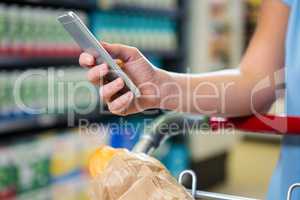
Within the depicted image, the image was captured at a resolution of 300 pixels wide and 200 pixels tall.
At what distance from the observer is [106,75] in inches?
32.7

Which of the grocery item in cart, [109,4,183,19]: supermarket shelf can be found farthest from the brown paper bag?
[109,4,183,19]: supermarket shelf

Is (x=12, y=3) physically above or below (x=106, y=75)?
above

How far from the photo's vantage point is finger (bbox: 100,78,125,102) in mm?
823

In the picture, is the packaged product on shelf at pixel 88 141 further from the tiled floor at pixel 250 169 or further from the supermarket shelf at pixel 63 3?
the tiled floor at pixel 250 169

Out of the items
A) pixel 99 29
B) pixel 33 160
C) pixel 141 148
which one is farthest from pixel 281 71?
pixel 99 29

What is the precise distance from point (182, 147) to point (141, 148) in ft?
7.84

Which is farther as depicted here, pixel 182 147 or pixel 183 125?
pixel 182 147

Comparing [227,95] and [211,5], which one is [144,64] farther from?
[211,5]

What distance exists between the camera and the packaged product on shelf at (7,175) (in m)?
2.23

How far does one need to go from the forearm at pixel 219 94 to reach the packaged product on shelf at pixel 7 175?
1.47 metres

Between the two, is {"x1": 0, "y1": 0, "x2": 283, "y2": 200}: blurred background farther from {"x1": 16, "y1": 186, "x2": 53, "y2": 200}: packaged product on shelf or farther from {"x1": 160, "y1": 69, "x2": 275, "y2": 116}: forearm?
{"x1": 160, "y1": 69, "x2": 275, "y2": 116}: forearm

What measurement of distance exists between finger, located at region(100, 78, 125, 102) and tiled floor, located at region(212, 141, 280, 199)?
7.09 feet

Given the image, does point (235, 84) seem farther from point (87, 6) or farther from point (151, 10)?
point (151, 10)

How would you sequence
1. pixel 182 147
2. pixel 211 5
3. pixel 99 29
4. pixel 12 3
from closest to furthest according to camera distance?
pixel 12 3, pixel 99 29, pixel 182 147, pixel 211 5
